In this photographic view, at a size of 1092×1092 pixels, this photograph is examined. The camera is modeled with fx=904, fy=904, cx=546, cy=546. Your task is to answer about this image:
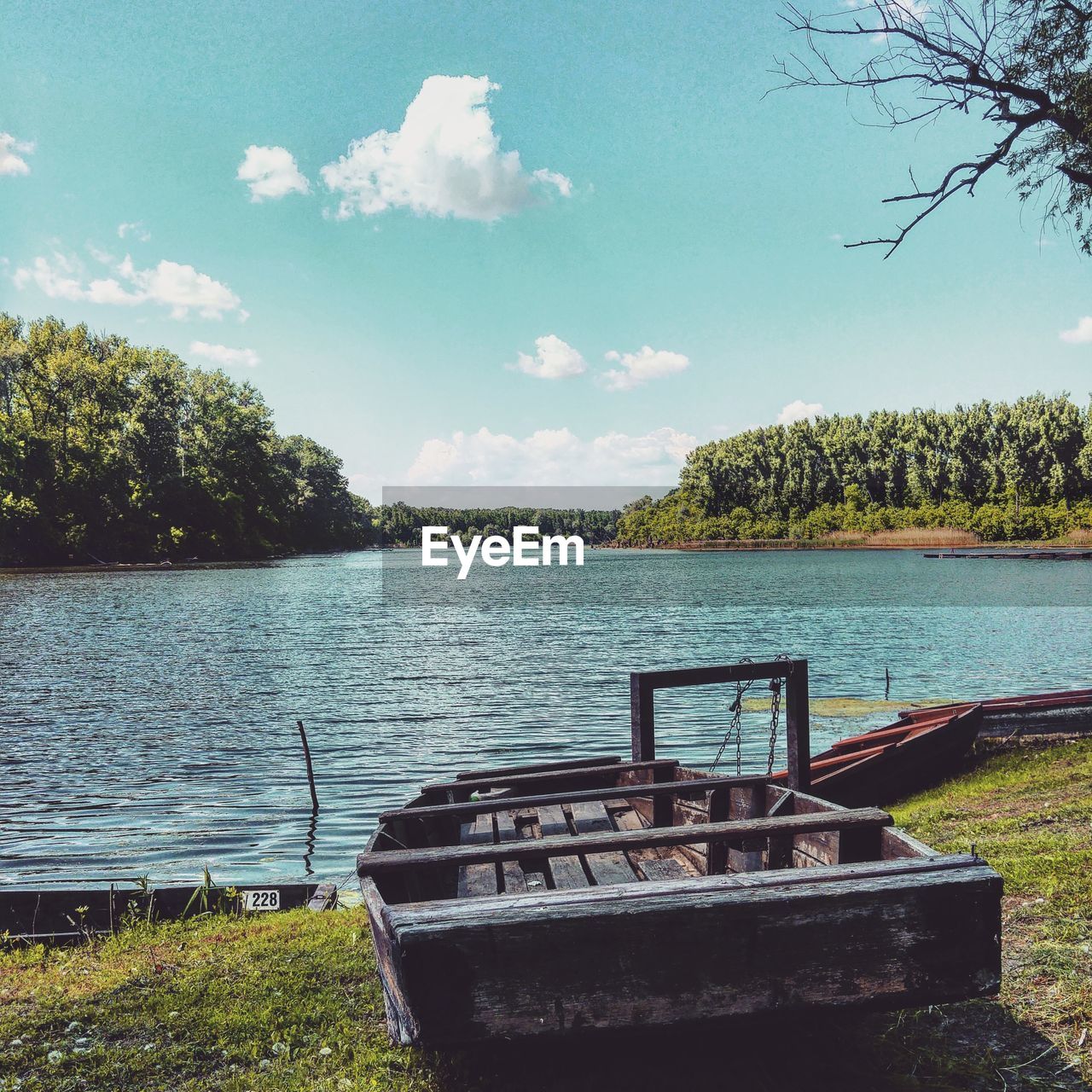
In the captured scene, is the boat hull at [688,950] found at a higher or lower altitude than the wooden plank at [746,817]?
higher

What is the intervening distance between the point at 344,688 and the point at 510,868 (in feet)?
77.1

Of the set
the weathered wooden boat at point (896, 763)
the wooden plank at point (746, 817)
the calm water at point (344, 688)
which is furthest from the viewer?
the calm water at point (344, 688)

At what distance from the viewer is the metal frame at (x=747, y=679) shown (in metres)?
8.51

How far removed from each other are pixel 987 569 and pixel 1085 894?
97826mm

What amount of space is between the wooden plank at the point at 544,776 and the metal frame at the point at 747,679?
50 centimetres

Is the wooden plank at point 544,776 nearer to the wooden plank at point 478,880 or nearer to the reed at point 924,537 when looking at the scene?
the wooden plank at point 478,880

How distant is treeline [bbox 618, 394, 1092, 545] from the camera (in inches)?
5276

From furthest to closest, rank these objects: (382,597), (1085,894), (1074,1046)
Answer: (382,597) → (1085,894) → (1074,1046)

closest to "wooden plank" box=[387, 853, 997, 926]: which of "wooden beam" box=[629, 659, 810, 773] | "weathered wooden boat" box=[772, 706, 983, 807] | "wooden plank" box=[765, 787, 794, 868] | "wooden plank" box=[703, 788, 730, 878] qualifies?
"wooden plank" box=[765, 787, 794, 868]

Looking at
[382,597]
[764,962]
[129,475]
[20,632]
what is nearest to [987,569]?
[382,597]

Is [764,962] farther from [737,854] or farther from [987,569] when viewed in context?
[987,569]

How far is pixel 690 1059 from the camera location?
4609mm

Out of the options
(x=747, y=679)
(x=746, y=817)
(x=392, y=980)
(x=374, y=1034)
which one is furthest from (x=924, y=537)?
(x=392, y=980)

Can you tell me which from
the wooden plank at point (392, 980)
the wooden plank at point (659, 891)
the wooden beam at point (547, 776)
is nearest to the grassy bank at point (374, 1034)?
the wooden plank at point (392, 980)
